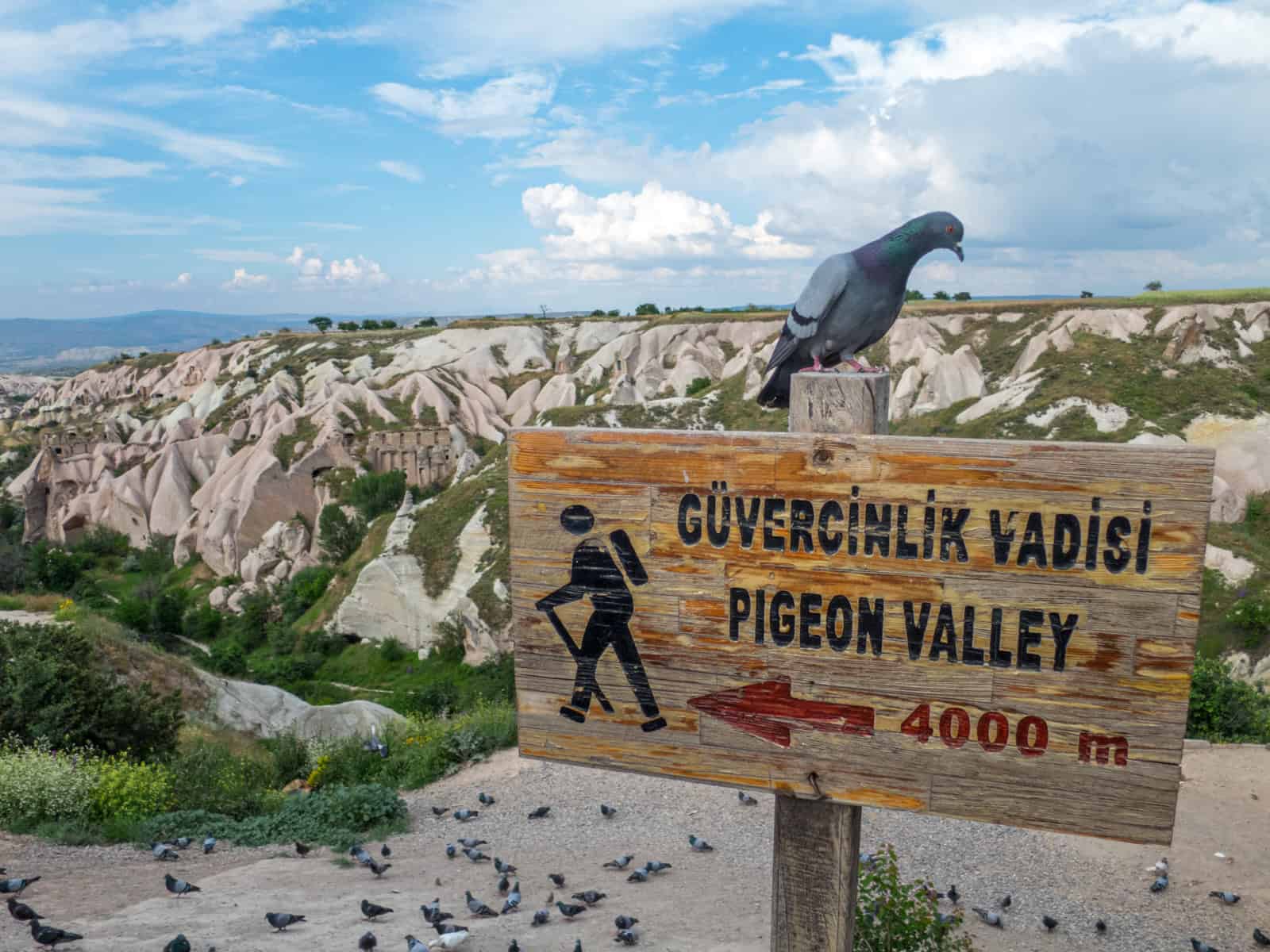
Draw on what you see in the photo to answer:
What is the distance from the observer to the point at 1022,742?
2.28m

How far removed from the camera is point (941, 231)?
138 inches

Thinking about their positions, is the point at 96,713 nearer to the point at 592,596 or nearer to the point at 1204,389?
the point at 592,596

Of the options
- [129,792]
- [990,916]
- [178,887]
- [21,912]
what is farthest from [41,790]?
[990,916]

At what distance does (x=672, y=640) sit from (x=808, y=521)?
0.54 meters

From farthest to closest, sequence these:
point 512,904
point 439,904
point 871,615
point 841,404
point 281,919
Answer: point 439,904
point 512,904
point 281,919
point 841,404
point 871,615

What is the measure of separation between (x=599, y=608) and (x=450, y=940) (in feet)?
12.2

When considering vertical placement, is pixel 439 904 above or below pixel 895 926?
below

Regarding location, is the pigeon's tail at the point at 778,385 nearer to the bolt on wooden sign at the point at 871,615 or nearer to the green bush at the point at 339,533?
the bolt on wooden sign at the point at 871,615

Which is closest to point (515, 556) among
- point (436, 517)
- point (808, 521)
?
point (808, 521)

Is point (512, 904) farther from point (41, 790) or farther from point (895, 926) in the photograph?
point (41, 790)

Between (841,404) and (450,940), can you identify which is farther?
(450,940)

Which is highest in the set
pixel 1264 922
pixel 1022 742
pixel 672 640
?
pixel 672 640

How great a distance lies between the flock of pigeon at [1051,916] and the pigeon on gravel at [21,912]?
529 cm

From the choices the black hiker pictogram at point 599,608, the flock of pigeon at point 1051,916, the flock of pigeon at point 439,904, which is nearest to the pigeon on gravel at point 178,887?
the flock of pigeon at point 439,904
